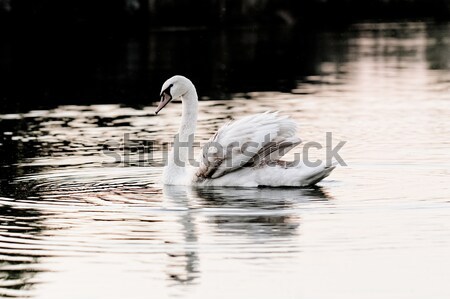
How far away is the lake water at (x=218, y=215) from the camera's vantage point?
10.2 m

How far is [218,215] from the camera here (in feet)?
43.3

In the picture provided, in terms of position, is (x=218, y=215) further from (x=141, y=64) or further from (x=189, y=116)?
(x=141, y=64)

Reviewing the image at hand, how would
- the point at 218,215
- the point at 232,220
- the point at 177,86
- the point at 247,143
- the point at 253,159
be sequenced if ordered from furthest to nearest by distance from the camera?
1. the point at 177,86
2. the point at 253,159
3. the point at 247,143
4. the point at 218,215
5. the point at 232,220

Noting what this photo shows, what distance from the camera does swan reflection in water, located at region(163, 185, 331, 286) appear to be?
11.2 meters

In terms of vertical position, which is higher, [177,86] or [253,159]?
[177,86]

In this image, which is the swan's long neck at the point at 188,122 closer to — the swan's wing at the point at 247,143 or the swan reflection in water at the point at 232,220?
the swan reflection in water at the point at 232,220

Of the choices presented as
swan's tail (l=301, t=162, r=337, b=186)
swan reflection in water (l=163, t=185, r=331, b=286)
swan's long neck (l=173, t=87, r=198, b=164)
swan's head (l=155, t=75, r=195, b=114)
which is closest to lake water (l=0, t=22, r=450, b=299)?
swan reflection in water (l=163, t=185, r=331, b=286)

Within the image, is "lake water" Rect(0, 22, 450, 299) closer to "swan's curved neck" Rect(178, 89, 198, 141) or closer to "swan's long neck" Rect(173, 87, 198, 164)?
"swan's long neck" Rect(173, 87, 198, 164)

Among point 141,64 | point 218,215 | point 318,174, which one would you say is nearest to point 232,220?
point 218,215

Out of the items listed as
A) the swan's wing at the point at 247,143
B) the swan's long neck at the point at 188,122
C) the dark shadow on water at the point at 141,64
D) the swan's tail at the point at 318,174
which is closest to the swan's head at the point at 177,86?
the swan's long neck at the point at 188,122

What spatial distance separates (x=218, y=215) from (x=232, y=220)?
0.39 metres

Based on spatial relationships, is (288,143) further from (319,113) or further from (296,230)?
(319,113)

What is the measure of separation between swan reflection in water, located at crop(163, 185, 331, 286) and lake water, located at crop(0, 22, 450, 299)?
2 cm

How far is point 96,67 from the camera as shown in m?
38.2
